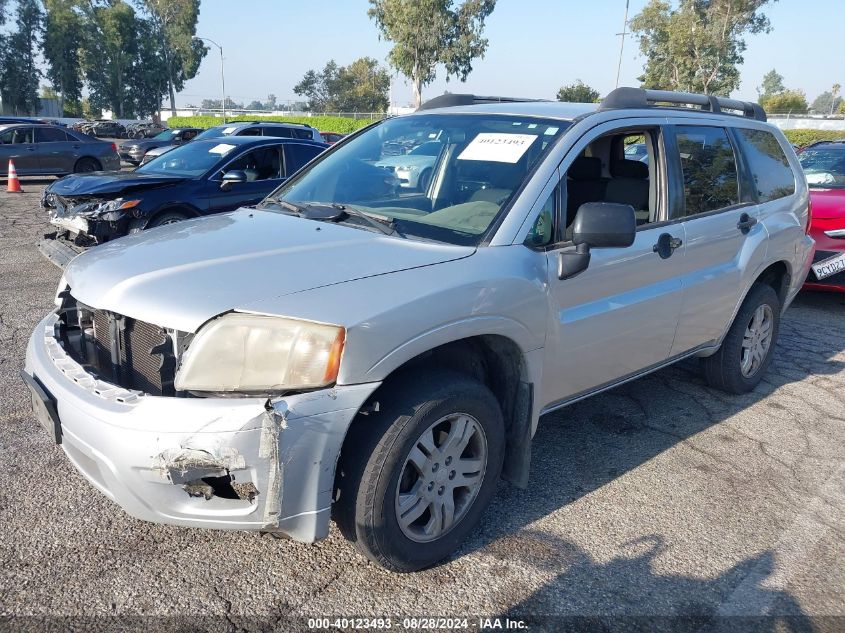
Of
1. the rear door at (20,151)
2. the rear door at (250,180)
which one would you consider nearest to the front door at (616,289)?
the rear door at (250,180)

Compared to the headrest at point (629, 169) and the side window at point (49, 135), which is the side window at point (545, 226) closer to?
the headrest at point (629, 169)

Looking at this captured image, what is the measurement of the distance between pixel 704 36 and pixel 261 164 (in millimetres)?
45569

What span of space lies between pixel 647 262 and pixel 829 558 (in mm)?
1562

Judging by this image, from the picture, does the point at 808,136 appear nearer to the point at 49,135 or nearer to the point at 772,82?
the point at 49,135

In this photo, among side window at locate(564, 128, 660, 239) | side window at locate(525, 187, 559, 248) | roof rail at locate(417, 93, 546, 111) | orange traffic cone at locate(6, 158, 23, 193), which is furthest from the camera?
orange traffic cone at locate(6, 158, 23, 193)

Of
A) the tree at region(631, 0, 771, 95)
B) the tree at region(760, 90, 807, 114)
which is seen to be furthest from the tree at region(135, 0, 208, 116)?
the tree at region(760, 90, 807, 114)

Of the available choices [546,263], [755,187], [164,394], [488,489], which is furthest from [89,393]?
[755,187]

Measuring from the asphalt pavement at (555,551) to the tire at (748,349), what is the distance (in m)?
0.50

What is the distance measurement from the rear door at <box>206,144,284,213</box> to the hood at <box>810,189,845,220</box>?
6.09 metres

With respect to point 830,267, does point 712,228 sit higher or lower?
higher

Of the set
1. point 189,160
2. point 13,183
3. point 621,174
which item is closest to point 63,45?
point 13,183

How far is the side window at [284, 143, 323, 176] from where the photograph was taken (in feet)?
29.2

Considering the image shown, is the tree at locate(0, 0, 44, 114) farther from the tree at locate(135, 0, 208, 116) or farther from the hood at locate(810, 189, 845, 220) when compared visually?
the hood at locate(810, 189, 845, 220)

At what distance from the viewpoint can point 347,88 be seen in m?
91.8
